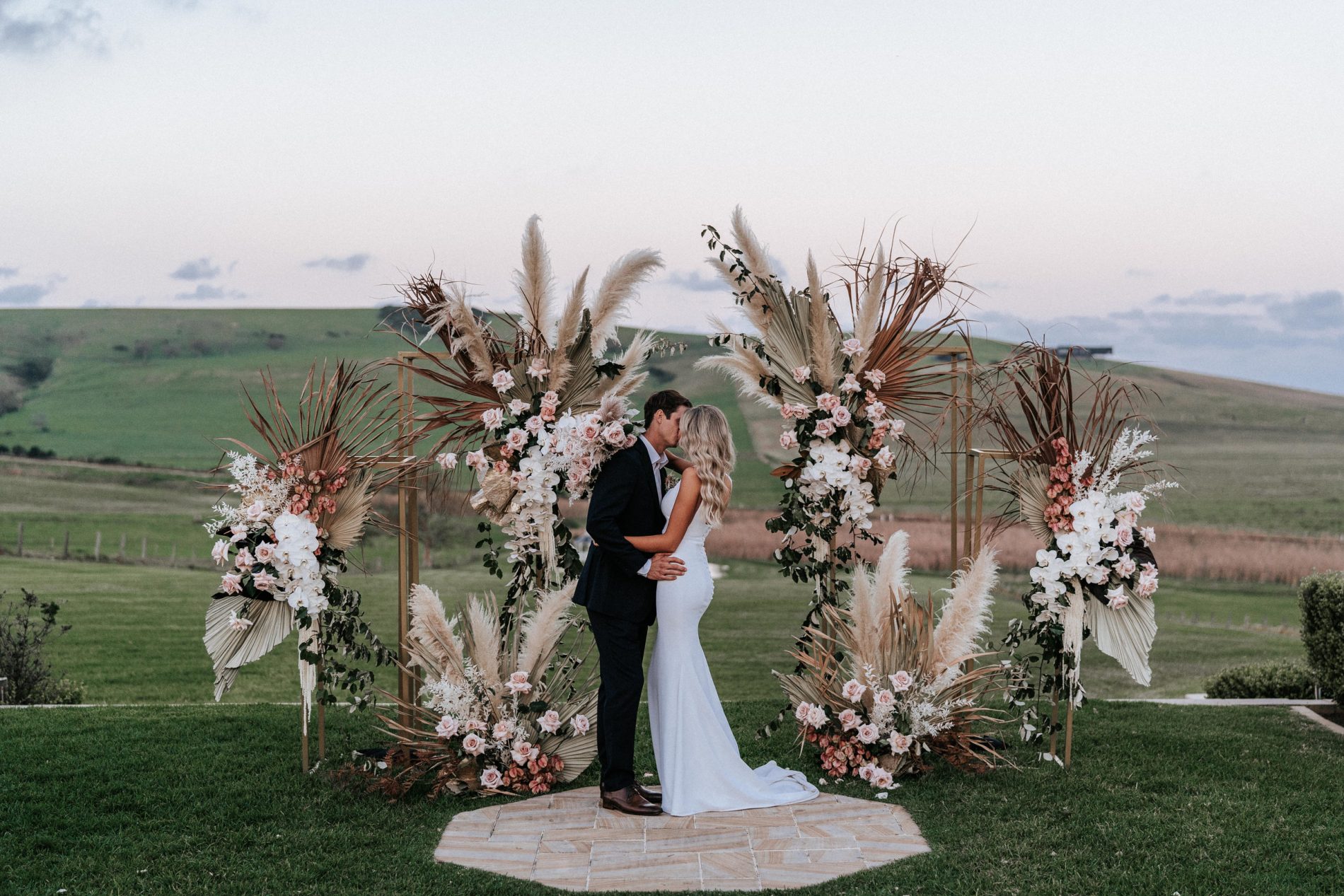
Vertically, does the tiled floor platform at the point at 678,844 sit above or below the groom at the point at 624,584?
below

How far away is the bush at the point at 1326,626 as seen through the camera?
767 cm

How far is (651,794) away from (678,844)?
65cm

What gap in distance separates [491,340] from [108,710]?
179 inches

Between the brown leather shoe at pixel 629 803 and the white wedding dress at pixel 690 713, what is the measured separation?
10cm

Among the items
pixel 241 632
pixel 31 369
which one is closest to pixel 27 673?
pixel 241 632

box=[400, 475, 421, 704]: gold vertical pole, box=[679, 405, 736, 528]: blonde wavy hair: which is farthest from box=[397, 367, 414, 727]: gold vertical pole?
box=[679, 405, 736, 528]: blonde wavy hair

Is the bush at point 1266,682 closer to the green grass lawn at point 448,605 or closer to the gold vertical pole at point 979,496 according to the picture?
the green grass lawn at point 448,605

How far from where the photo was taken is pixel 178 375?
37.6 m

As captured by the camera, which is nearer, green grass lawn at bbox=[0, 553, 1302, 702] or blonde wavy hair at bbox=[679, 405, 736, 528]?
blonde wavy hair at bbox=[679, 405, 736, 528]

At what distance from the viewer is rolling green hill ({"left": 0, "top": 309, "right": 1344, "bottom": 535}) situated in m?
25.5

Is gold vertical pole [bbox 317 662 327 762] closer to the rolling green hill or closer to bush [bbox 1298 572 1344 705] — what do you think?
bush [bbox 1298 572 1344 705]

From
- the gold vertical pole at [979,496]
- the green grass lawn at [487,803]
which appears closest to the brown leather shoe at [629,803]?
the green grass lawn at [487,803]

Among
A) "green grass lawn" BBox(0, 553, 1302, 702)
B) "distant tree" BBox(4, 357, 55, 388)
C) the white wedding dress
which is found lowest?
"green grass lawn" BBox(0, 553, 1302, 702)

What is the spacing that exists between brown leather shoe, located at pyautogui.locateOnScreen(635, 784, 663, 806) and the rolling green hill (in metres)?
18.8
